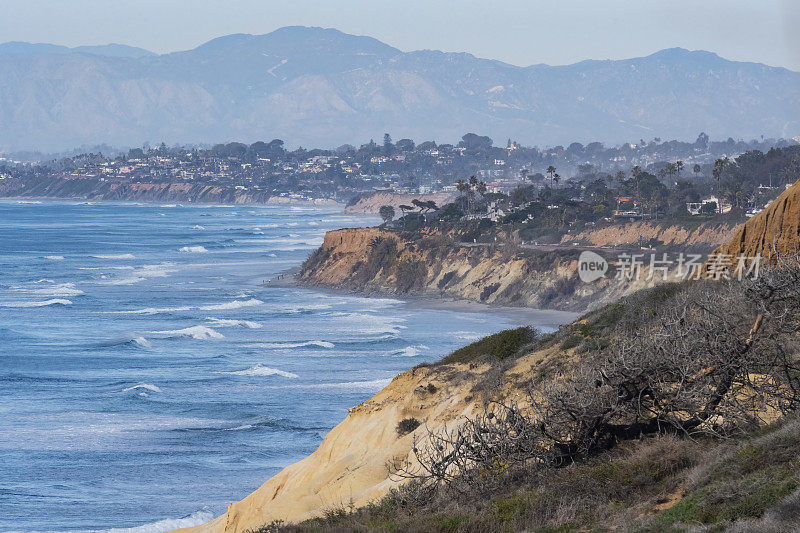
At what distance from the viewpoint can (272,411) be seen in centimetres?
4188

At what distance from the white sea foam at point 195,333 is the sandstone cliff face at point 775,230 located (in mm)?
37947

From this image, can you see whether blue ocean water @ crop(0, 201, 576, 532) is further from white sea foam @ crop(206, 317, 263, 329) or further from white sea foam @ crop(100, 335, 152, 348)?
white sea foam @ crop(100, 335, 152, 348)

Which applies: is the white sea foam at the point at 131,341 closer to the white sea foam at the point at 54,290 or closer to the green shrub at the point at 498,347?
the white sea foam at the point at 54,290

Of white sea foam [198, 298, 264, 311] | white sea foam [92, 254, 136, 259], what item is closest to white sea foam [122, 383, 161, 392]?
white sea foam [198, 298, 264, 311]

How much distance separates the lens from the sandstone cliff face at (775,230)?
28.0 metres

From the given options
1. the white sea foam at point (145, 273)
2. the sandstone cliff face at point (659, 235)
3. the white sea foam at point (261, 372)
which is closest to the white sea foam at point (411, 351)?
the white sea foam at point (261, 372)

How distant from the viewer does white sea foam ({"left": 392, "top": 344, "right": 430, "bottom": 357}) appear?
54594mm

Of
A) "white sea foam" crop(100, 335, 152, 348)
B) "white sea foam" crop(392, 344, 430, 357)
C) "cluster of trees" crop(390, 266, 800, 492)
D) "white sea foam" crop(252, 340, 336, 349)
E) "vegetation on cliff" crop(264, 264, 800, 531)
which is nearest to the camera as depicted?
"vegetation on cliff" crop(264, 264, 800, 531)

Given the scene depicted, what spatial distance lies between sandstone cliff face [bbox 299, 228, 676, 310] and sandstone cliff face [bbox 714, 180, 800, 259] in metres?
43.5

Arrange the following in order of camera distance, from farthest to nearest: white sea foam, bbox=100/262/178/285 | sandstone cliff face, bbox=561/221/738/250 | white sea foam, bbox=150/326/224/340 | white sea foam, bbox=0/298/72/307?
white sea foam, bbox=100/262/178/285 < sandstone cliff face, bbox=561/221/738/250 < white sea foam, bbox=0/298/72/307 < white sea foam, bbox=150/326/224/340

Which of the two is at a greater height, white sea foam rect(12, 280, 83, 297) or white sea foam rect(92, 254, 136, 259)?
white sea foam rect(92, 254, 136, 259)

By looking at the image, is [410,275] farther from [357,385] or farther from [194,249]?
[357,385]

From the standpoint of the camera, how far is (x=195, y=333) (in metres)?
63.5

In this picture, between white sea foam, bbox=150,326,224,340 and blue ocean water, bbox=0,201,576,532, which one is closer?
blue ocean water, bbox=0,201,576,532
